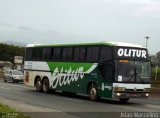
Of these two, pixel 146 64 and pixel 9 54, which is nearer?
pixel 146 64

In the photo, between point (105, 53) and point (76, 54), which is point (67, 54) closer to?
point (76, 54)

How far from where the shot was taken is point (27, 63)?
104ft

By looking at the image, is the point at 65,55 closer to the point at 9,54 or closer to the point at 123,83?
the point at 123,83

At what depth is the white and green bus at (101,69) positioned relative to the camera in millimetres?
22328

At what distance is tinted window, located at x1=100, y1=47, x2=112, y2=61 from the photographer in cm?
2281

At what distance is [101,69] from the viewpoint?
23188mm

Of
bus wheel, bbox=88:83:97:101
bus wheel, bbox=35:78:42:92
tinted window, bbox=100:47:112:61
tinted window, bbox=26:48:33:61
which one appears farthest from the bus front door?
tinted window, bbox=26:48:33:61

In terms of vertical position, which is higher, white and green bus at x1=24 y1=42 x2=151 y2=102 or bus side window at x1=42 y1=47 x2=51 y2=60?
bus side window at x1=42 y1=47 x2=51 y2=60

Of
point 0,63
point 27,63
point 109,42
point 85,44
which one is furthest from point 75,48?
Answer: point 0,63

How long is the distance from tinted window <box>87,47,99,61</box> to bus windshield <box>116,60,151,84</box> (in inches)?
70.9

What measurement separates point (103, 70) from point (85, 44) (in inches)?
103

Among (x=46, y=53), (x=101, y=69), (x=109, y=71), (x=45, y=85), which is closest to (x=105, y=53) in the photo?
(x=101, y=69)

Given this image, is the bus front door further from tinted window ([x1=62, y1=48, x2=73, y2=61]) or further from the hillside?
the hillside

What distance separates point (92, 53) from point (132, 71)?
2.72 meters
